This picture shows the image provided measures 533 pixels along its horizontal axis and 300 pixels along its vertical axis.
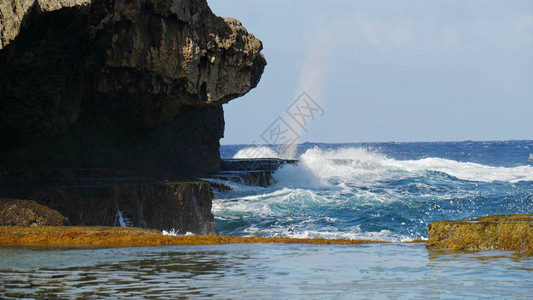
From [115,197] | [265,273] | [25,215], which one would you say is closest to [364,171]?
[115,197]

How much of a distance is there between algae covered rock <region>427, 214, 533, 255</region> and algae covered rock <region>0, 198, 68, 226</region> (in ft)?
20.8

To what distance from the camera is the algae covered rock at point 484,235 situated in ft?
28.9

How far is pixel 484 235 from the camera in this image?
9172mm

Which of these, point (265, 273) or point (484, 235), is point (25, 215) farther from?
point (484, 235)

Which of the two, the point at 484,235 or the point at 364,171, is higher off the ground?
the point at 364,171

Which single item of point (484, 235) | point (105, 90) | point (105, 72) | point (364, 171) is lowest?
point (484, 235)

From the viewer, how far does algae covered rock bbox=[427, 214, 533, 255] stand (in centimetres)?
880

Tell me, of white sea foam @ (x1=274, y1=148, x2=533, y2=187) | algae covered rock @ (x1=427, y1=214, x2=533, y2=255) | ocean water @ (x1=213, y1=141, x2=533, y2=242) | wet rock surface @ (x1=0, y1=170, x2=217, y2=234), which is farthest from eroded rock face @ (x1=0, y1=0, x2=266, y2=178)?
white sea foam @ (x1=274, y1=148, x2=533, y2=187)

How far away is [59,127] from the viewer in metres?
18.3

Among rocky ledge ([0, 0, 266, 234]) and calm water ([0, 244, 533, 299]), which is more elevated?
rocky ledge ([0, 0, 266, 234])

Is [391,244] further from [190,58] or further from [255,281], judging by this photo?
[190,58]

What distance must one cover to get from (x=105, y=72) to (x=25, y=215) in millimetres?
6161

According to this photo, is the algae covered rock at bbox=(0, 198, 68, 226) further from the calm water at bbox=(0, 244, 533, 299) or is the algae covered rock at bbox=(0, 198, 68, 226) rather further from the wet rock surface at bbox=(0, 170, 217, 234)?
the calm water at bbox=(0, 244, 533, 299)

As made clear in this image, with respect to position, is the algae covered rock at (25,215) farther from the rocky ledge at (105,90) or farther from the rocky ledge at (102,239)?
the rocky ledge at (102,239)
